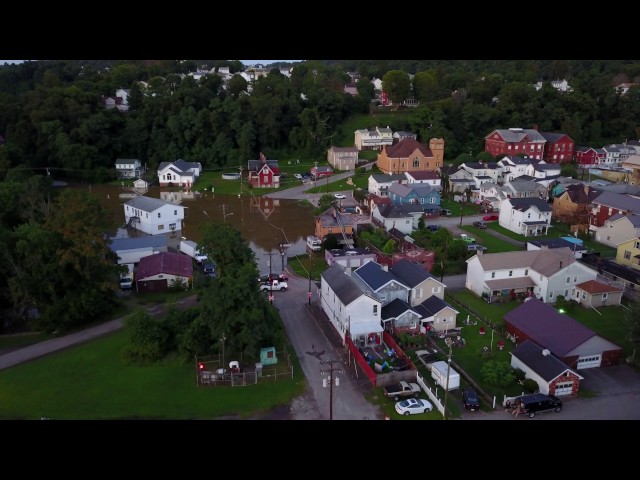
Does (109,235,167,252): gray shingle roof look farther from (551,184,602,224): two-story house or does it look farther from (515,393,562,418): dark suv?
(551,184,602,224): two-story house

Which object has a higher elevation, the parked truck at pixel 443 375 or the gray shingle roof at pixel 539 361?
the gray shingle roof at pixel 539 361

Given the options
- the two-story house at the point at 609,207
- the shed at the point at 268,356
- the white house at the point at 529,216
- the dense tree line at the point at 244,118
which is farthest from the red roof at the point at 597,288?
the dense tree line at the point at 244,118

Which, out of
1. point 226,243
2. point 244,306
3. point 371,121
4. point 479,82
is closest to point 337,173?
point 371,121

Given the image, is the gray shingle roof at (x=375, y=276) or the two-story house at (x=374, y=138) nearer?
the gray shingle roof at (x=375, y=276)

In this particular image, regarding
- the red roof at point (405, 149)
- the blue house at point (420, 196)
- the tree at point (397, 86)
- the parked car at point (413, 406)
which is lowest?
the parked car at point (413, 406)

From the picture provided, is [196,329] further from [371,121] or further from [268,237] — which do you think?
[371,121]

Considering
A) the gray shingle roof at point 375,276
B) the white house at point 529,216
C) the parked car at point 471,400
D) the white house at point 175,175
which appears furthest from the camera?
the white house at point 175,175

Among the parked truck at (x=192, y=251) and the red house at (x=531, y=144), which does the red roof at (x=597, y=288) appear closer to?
the parked truck at (x=192, y=251)

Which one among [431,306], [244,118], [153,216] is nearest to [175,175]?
[244,118]

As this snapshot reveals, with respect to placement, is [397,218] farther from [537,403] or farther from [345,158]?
[345,158]
